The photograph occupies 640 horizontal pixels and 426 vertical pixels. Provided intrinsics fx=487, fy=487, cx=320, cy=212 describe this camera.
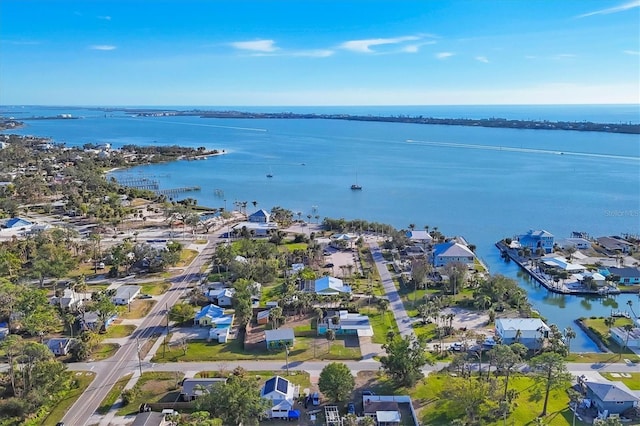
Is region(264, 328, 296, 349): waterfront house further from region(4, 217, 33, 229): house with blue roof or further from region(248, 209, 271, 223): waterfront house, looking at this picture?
region(4, 217, 33, 229): house with blue roof

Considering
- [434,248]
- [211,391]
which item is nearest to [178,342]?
[211,391]

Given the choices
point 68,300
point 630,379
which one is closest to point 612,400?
point 630,379

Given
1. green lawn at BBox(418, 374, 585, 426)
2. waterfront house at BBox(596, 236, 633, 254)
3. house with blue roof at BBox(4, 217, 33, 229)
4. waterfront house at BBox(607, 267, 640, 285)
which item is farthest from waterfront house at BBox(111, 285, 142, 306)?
waterfront house at BBox(596, 236, 633, 254)

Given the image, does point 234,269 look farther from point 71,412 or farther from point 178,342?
point 71,412

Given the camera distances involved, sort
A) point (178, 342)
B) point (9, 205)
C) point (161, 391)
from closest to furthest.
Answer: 1. point (161, 391)
2. point (178, 342)
3. point (9, 205)

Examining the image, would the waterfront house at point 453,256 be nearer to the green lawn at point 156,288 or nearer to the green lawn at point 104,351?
the green lawn at point 156,288
